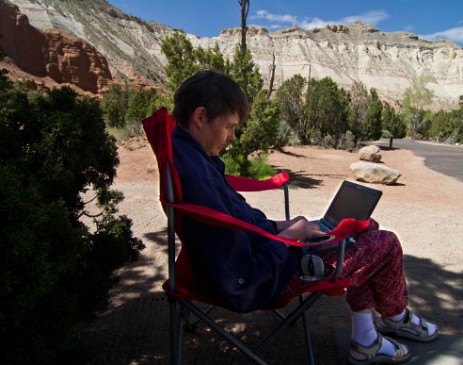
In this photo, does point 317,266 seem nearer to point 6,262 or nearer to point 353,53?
point 6,262

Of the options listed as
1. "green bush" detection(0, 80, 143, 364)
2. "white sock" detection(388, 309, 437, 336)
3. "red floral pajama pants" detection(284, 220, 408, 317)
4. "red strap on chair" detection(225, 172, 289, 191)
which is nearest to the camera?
"green bush" detection(0, 80, 143, 364)

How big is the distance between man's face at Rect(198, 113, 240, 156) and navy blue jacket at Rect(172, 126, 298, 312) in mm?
72

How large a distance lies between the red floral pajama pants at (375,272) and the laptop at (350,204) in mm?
82

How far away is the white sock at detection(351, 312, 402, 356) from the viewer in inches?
66.7

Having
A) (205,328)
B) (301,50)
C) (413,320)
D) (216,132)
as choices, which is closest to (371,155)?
(413,320)

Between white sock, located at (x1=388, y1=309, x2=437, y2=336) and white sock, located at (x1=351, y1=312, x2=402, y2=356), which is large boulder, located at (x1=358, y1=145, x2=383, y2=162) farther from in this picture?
white sock, located at (x1=351, y1=312, x2=402, y2=356)

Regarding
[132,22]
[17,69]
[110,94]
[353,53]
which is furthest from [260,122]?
[353,53]

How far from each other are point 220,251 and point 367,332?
933mm

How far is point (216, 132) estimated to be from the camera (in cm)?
149

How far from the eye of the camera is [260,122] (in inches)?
294

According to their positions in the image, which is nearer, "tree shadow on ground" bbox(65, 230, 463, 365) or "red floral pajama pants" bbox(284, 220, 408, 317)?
"red floral pajama pants" bbox(284, 220, 408, 317)

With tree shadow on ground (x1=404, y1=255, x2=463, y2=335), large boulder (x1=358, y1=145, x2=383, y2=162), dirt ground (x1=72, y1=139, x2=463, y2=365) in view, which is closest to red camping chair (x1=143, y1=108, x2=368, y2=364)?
dirt ground (x1=72, y1=139, x2=463, y2=365)

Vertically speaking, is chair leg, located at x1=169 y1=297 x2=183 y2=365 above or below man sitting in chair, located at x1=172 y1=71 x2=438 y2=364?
below

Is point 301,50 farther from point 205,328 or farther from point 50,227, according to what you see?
point 50,227
